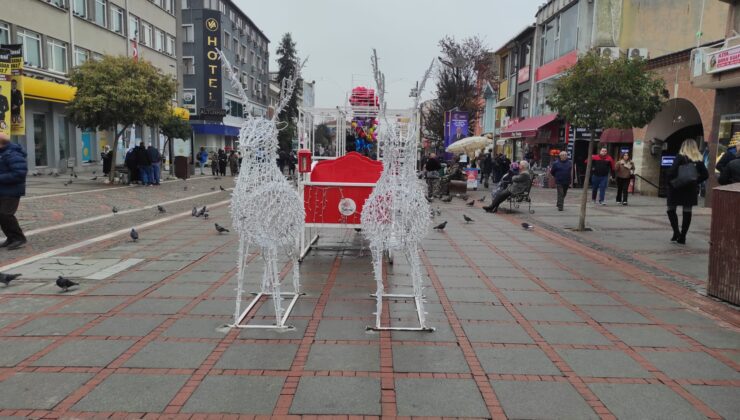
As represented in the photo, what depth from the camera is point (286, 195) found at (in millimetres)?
4637

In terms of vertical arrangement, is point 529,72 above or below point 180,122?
above

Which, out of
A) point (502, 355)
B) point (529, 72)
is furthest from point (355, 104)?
point (529, 72)

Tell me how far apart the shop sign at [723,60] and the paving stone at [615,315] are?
1152cm

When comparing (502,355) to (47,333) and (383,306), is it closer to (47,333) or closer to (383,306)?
(383,306)

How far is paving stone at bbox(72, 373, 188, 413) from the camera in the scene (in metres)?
3.28

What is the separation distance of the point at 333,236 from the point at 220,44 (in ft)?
148

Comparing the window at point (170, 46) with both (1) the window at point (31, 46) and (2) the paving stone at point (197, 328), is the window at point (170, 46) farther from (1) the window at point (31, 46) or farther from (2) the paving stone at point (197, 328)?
(2) the paving stone at point (197, 328)

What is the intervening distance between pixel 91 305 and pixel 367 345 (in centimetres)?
288

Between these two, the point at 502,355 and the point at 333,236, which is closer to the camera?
the point at 502,355

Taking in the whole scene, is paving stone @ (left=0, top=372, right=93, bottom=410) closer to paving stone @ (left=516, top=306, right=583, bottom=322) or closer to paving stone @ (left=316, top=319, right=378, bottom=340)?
paving stone @ (left=316, top=319, right=378, bottom=340)

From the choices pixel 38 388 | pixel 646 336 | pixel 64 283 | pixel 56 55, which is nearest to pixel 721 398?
pixel 646 336

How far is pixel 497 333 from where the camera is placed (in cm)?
469

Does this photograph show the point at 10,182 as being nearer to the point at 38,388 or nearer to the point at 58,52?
the point at 38,388

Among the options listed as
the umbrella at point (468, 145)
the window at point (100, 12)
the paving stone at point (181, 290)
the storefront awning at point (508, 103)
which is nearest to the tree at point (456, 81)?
the storefront awning at point (508, 103)
